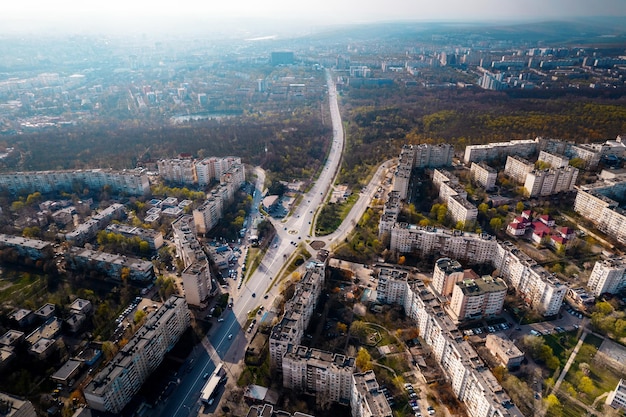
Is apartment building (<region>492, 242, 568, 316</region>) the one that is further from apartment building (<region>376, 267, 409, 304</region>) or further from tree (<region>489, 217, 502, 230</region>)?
apartment building (<region>376, 267, 409, 304</region>)

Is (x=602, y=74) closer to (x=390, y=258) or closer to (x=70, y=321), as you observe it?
(x=390, y=258)

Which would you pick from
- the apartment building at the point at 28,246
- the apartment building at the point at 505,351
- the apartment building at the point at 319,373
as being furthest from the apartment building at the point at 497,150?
the apartment building at the point at 28,246

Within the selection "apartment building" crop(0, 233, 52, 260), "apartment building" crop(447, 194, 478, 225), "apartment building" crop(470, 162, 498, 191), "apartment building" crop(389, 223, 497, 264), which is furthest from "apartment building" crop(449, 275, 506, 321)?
"apartment building" crop(0, 233, 52, 260)

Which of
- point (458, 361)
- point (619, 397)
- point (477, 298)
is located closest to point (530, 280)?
point (477, 298)

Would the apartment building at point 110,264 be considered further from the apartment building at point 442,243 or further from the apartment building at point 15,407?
the apartment building at point 442,243

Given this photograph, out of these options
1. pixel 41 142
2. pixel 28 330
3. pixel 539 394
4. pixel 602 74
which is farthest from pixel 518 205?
pixel 602 74
